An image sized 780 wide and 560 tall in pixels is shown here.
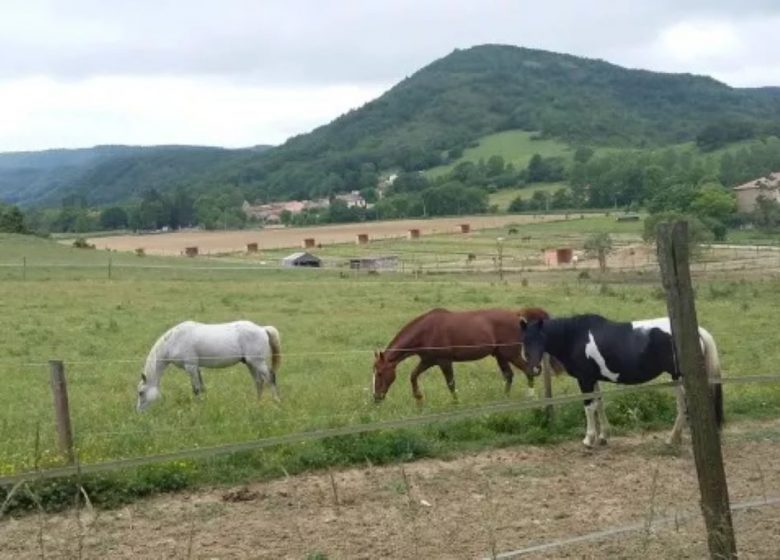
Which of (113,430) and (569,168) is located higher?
(569,168)

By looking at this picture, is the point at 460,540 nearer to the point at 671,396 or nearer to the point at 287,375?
the point at 671,396

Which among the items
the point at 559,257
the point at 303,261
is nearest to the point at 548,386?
the point at 559,257

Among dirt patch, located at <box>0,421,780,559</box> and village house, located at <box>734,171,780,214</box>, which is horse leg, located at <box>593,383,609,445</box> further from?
village house, located at <box>734,171,780,214</box>

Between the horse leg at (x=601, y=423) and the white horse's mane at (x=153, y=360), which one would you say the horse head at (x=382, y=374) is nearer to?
the white horse's mane at (x=153, y=360)

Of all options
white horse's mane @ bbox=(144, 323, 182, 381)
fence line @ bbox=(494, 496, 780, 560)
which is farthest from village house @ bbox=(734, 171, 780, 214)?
fence line @ bbox=(494, 496, 780, 560)

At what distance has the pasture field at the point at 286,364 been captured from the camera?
10.4 meters

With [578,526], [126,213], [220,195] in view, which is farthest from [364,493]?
[220,195]

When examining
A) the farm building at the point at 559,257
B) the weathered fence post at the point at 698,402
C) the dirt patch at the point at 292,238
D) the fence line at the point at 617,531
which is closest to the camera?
the weathered fence post at the point at 698,402

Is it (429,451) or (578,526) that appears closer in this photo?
(578,526)

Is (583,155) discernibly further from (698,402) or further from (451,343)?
(698,402)

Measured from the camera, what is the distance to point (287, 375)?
17781 millimetres

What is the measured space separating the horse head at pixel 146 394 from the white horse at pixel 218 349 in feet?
1.48

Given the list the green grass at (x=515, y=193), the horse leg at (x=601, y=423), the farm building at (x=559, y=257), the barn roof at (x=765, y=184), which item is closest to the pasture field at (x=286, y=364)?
the horse leg at (x=601, y=423)

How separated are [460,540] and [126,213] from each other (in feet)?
499
